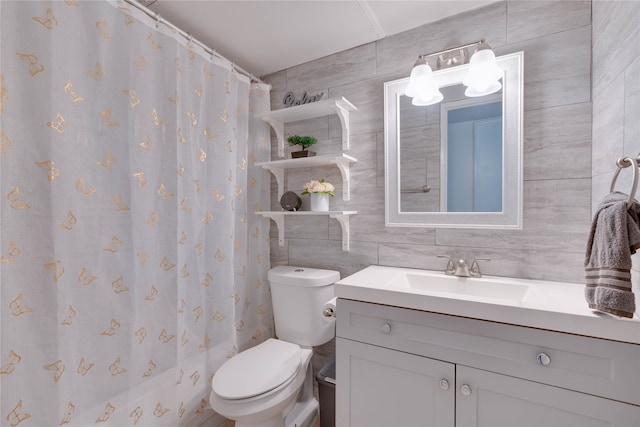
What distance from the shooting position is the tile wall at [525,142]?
119 centimetres

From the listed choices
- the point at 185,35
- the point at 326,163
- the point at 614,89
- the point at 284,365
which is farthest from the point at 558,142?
the point at 185,35

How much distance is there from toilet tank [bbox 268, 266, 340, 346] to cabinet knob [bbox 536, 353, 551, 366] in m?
0.94

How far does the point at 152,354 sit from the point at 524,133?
1.97 m

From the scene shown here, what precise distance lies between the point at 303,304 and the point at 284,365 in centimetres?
32

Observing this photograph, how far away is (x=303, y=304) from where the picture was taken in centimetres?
156

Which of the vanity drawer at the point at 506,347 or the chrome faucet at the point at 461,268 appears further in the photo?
the chrome faucet at the point at 461,268

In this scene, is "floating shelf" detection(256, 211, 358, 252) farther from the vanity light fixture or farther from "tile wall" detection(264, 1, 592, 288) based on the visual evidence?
the vanity light fixture

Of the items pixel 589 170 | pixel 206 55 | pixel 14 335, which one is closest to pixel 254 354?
pixel 14 335

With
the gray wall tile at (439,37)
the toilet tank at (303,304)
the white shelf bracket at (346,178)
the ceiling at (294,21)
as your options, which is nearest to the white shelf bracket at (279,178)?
the white shelf bracket at (346,178)

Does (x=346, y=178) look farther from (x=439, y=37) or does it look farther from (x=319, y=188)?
(x=439, y=37)

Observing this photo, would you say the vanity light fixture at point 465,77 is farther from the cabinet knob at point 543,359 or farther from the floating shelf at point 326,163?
the cabinet knob at point 543,359

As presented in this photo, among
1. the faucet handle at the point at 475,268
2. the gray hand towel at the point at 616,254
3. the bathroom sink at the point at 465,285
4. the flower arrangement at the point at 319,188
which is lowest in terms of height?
the bathroom sink at the point at 465,285

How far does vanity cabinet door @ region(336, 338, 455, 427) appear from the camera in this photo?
1.03 meters

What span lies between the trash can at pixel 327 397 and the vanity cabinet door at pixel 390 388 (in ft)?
0.64
